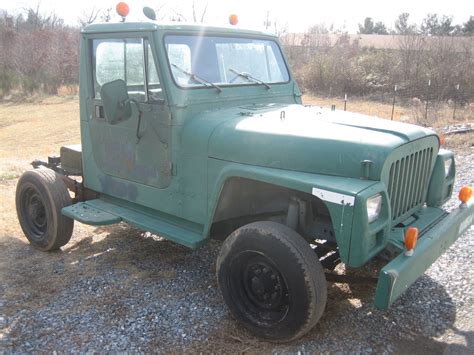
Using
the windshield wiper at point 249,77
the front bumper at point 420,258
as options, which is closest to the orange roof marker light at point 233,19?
the windshield wiper at point 249,77

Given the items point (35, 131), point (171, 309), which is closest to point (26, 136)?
point (35, 131)

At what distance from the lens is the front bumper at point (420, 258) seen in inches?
106

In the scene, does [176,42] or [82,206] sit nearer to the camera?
[176,42]

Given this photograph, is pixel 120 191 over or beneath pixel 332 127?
beneath

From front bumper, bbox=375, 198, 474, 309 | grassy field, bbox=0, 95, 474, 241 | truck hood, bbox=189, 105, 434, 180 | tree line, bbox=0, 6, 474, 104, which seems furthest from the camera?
tree line, bbox=0, 6, 474, 104

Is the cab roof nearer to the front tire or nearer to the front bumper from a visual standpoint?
the front tire

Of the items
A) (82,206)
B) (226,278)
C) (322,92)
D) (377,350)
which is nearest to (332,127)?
(226,278)

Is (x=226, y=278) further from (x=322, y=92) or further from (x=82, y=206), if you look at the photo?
(x=322, y=92)

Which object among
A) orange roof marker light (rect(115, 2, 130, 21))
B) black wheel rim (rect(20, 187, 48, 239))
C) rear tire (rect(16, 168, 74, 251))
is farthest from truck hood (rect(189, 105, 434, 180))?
black wheel rim (rect(20, 187, 48, 239))

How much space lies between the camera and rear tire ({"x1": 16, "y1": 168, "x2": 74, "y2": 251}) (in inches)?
176

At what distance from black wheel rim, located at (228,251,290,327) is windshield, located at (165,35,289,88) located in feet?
4.92

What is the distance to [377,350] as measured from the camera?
314cm

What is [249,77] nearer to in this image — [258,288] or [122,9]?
[122,9]

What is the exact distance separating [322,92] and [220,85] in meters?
19.1
